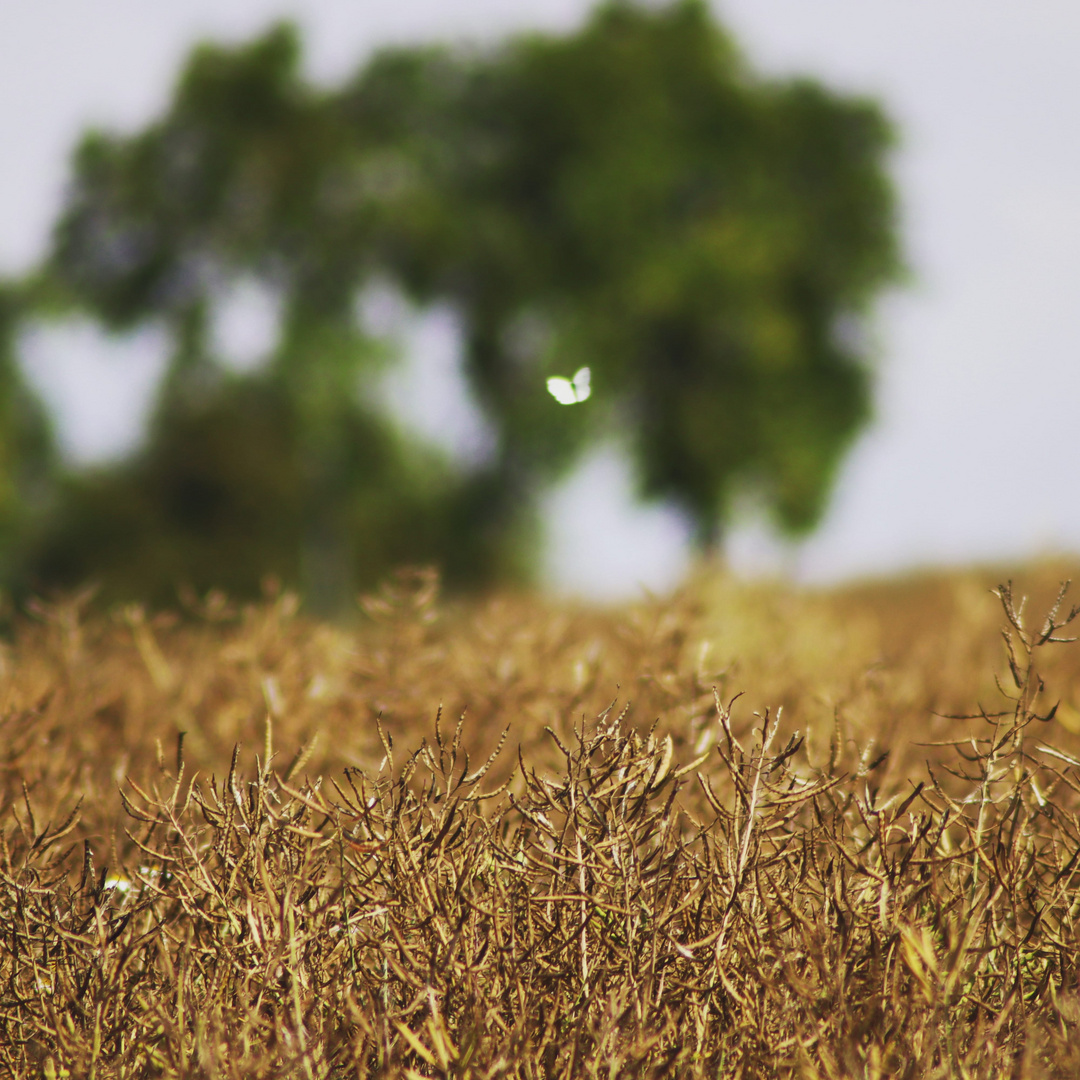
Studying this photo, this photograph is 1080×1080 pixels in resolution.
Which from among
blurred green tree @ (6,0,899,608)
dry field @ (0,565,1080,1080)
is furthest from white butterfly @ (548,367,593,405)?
blurred green tree @ (6,0,899,608)

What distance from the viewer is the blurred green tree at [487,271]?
80.6ft

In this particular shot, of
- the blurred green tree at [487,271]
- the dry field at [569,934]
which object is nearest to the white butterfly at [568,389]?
the dry field at [569,934]

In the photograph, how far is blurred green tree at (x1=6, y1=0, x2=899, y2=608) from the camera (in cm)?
2456

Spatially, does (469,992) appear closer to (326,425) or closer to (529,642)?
(529,642)

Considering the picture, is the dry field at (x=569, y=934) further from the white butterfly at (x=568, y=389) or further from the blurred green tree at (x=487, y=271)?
the blurred green tree at (x=487, y=271)

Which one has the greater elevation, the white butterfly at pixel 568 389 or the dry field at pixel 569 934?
the white butterfly at pixel 568 389

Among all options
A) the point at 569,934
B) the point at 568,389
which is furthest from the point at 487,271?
the point at 569,934

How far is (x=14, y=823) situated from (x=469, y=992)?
67.9 inches

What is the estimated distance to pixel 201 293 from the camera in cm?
2575

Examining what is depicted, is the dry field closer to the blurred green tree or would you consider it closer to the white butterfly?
the white butterfly

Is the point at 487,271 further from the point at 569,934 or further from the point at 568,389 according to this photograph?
the point at 569,934

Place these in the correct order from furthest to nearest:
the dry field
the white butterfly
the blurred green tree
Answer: the blurred green tree, the white butterfly, the dry field

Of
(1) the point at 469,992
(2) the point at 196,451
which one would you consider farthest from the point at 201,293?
(1) the point at 469,992

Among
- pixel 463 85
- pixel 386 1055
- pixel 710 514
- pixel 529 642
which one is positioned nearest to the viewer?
pixel 386 1055
